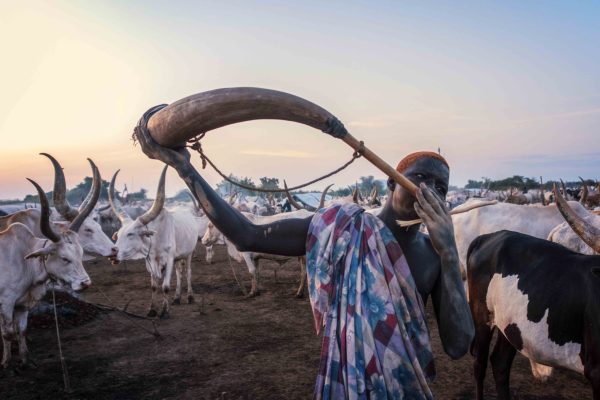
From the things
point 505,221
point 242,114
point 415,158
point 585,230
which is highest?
point 242,114

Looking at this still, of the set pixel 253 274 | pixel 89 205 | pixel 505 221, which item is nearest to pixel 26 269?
pixel 89 205

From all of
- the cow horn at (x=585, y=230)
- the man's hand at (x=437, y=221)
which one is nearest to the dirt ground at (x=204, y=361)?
the cow horn at (x=585, y=230)

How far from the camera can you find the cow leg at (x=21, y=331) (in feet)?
18.0

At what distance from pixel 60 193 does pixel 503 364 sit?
5.97 metres

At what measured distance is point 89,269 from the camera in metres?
13.4

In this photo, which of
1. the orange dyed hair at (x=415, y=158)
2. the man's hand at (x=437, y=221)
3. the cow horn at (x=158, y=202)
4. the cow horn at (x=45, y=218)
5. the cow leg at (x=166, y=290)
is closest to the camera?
the man's hand at (x=437, y=221)

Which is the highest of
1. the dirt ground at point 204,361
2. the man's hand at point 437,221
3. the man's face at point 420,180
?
the man's face at point 420,180

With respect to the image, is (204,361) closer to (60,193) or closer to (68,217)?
(68,217)

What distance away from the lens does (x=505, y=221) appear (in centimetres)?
748

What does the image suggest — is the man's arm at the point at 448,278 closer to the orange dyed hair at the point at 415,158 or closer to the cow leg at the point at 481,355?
the orange dyed hair at the point at 415,158

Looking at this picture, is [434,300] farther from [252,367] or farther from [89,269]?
[89,269]

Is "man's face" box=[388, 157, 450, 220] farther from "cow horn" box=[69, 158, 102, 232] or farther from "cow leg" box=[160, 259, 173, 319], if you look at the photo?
"cow leg" box=[160, 259, 173, 319]

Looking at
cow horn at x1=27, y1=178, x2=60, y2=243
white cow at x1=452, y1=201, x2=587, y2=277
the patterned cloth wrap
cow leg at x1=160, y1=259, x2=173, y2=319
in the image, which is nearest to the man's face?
the patterned cloth wrap

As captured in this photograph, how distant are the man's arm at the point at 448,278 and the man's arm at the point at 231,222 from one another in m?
0.63
